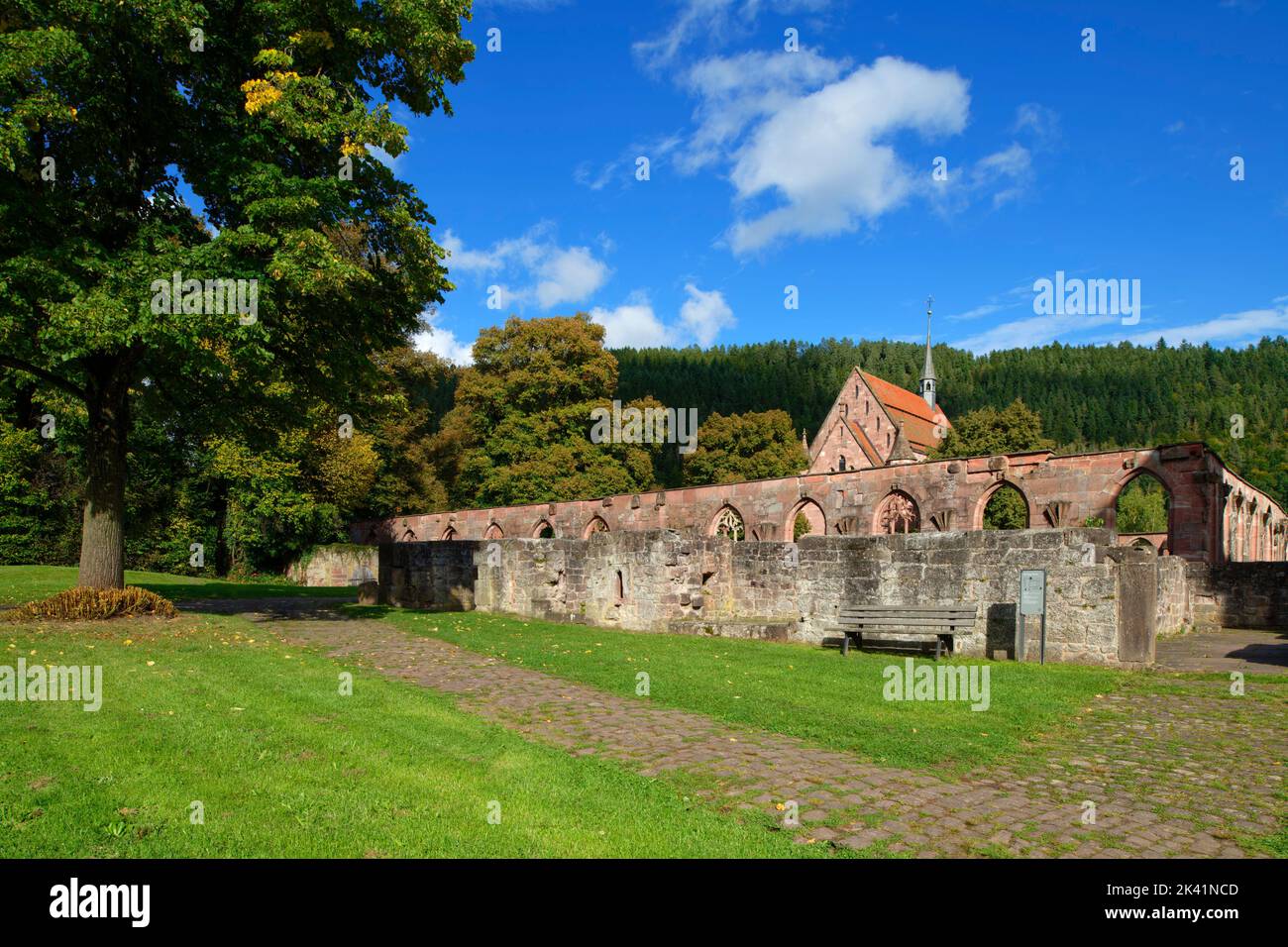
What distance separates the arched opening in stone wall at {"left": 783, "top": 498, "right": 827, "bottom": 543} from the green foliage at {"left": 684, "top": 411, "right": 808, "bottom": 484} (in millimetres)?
3914

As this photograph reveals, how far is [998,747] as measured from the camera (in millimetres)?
6332

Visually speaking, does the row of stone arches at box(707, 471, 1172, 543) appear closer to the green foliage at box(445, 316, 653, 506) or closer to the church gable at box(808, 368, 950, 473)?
the green foliage at box(445, 316, 653, 506)

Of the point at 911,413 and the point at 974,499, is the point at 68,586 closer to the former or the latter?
the point at 974,499

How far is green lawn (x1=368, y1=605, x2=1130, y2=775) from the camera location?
6527mm

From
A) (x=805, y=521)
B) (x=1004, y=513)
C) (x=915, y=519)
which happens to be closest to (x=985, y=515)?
(x=1004, y=513)

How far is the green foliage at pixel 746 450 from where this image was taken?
52188 millimetres

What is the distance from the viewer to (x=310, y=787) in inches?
190

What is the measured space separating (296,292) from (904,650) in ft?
37.4

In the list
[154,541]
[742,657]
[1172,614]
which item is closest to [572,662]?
[742,657]

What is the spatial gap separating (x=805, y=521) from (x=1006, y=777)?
44.9 metres
